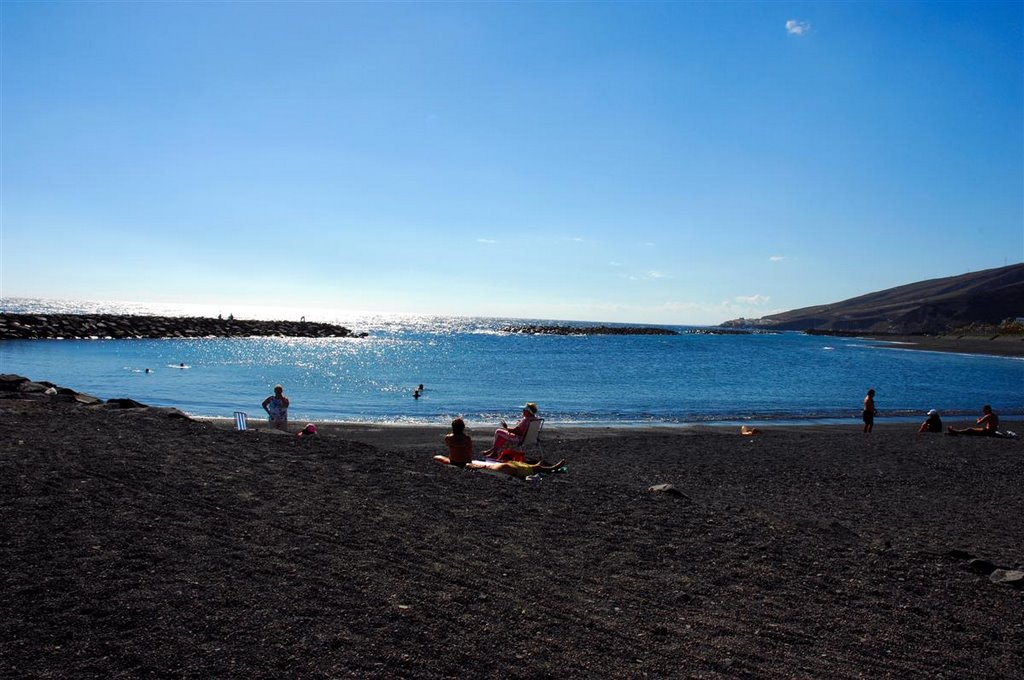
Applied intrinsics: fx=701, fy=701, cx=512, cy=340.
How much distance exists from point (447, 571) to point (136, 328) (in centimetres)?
8590

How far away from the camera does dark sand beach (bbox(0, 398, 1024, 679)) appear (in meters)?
4.94

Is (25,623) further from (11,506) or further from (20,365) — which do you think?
(20,365)

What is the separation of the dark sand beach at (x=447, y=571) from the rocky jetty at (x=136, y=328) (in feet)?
229

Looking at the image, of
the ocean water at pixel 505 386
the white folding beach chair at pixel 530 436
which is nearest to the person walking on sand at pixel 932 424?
the ocean water at pixel 505 386

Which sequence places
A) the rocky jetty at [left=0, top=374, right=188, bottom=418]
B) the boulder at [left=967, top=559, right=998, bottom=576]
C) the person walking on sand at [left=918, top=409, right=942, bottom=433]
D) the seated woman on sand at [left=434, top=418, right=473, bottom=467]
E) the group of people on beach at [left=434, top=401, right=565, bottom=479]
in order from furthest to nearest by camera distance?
the person walking on sand at [left=918, top=409, right=942, bottom=433], the rocky jetty at [left=0, top=374, right=188, bottom=418], the seated woman on sand at [left=434, top=418, right=473, bottom=467], the group of people on beach at [left=434, top=401, right=565, bottom=479], the boulder at [left=967, top=559, right=998, bottom=576]

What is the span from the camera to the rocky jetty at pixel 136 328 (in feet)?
228

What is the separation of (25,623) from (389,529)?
11.2 ft

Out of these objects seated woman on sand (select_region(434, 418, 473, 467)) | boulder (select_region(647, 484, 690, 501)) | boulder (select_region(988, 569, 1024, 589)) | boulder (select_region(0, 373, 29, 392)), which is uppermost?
boulder (select_region(0, 373, 29, 392))

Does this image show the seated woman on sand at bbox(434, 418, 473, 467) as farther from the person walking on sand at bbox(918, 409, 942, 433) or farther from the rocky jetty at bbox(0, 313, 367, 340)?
the rocky jetty at bbox(0, 313, 367, 340)

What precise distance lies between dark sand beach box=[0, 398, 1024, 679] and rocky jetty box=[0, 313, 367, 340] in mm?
69799

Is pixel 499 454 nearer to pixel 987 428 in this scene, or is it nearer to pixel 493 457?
pixel 493 457

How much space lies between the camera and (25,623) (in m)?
4.89

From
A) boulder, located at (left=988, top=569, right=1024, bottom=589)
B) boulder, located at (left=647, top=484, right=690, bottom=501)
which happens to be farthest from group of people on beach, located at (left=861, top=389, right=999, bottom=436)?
boulder, located at (left=988, top=569, right=1024, bottom=589)

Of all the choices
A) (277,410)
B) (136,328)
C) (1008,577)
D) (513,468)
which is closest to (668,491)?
(513,468)
